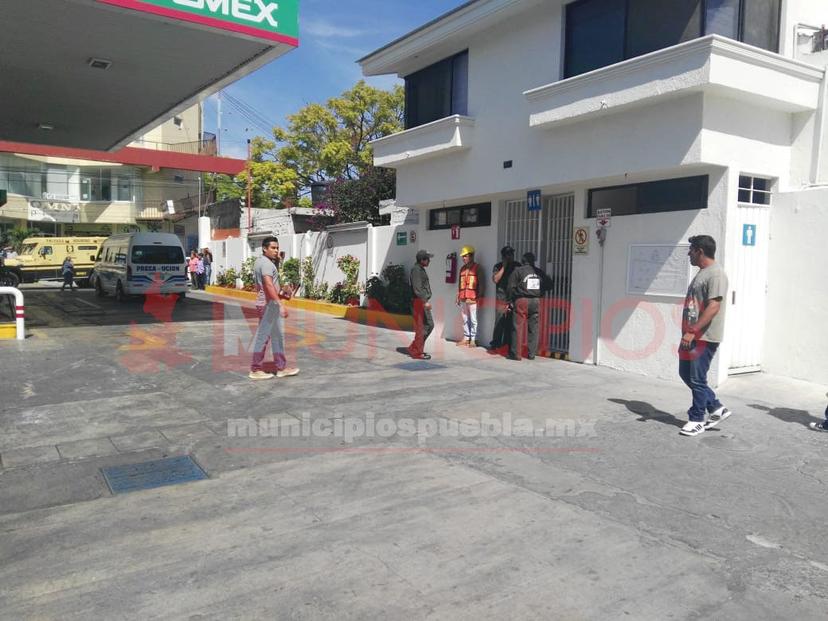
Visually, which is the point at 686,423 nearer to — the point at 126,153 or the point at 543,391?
the point at 543,391

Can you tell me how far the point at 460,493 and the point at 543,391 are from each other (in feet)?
12.1

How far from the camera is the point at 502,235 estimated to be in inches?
468

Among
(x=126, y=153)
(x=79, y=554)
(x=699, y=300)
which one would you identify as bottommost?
(x=79, y=554)

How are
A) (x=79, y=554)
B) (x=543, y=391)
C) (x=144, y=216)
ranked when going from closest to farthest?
(x=79, y=554) → (x=543, y=391) → (x=144, y=216)

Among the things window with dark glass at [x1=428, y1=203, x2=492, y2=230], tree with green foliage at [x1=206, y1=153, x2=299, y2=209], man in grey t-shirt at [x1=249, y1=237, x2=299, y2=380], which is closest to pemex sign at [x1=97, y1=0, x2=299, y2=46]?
man in grey t-shirt at [x1=249, y1=237, x2=299, y2=380]

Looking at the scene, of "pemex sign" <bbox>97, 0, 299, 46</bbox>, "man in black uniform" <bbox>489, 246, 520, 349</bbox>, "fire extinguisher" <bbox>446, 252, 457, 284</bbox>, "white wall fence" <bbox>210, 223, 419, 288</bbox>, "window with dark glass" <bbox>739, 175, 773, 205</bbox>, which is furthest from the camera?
"white wall fence" <bbox>210, 223, 419, 288</bbox>

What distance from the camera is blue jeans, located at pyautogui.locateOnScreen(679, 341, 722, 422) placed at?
619 centimetres

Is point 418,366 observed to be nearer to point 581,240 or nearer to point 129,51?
point 581,240

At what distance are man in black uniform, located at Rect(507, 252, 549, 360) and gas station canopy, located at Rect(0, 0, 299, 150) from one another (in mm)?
5423

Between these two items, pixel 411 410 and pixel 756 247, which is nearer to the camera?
pixel 411 410

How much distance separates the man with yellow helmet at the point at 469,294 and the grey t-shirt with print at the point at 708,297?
571 centimetres

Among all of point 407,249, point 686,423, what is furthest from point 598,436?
point 407,249

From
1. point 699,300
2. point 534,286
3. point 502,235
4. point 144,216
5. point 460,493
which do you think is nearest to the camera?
point 460,493

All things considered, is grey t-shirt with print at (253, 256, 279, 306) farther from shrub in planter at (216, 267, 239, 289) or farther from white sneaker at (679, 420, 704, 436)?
shrub in planter at (216, 267, 239, 289)
